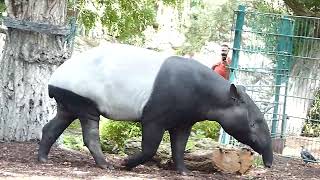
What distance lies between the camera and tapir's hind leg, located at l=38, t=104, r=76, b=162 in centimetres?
727

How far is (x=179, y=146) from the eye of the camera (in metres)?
7.14

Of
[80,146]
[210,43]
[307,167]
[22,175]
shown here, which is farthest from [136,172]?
[210,43]

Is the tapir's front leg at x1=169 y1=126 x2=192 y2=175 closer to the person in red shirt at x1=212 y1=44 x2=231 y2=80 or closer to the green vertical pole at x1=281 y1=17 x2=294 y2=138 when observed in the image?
the green vertical pole at x1=281 y1=17 x2=294 y2=138

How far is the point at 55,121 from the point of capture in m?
7.31

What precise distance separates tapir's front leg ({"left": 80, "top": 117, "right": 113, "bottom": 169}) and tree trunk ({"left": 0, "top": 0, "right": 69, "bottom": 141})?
147 cm

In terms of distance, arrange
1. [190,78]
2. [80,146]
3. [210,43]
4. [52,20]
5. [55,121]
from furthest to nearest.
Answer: [210,43] < [80,146] < [52,20] < [55,121] < [190,78]

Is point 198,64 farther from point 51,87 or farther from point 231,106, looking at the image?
point 51,87

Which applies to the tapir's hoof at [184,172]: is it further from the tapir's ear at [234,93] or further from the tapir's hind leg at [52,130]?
the tapir's hind leg at [52,130]

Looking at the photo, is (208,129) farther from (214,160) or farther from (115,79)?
(115,79)

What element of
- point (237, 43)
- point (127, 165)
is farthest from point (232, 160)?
point (237, 43)

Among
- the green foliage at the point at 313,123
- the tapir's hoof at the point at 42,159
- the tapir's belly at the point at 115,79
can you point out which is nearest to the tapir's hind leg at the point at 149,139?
the tapir's belly at the point at 115,79

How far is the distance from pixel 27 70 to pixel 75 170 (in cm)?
209

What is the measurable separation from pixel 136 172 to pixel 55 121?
1.08 meters

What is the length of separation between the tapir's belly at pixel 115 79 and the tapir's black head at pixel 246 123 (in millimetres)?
858
